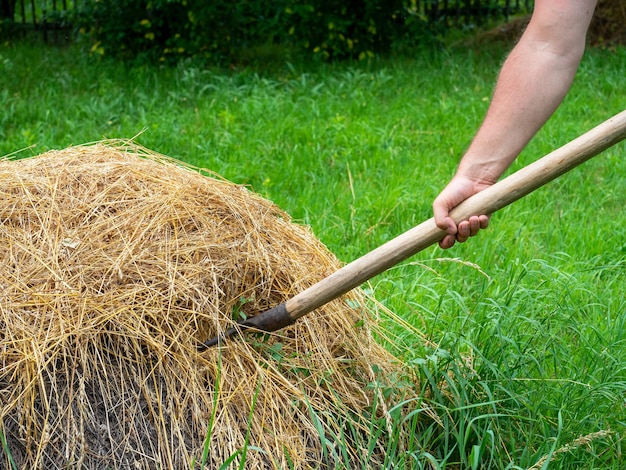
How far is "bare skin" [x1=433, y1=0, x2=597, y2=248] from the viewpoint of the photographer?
2287 millimetres

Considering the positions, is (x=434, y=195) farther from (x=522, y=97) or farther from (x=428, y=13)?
(x=428, y=13)

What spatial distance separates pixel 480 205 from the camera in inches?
89.0

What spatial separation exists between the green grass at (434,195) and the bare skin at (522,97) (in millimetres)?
379

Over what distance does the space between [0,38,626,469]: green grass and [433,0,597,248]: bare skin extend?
1.24ft

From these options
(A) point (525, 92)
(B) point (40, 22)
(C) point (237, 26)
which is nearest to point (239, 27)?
(C) point (237, 26)

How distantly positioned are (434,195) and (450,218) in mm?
2547

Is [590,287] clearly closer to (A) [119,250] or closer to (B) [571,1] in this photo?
(B) [571,1]

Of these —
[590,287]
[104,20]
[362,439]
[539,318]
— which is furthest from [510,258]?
[104,20]

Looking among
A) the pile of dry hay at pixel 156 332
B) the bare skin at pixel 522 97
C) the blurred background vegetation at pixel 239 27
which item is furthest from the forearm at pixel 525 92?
the blurred background vegetation at pixel 239 27

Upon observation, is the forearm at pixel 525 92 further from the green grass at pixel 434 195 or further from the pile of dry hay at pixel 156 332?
the pile of dry hay at pixel 156 332

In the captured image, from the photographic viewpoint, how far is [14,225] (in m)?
2.61

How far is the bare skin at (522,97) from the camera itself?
2287mm

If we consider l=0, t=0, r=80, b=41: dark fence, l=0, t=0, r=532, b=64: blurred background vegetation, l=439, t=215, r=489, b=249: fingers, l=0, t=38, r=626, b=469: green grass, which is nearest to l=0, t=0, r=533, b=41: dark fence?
l=0, t=0, r=80, b=41: dark fence

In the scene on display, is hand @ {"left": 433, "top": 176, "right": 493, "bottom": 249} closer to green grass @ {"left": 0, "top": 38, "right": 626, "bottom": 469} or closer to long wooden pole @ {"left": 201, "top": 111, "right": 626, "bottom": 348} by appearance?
long wooden pole @ {"left": 201, "top": 111, "right": 626, "bottom": 348}
